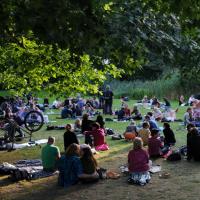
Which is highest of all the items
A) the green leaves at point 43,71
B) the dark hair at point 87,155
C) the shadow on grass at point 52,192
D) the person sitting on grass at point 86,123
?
the green leaves at point 43,71

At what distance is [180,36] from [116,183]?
430cm

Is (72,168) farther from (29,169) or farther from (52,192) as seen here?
(29,169)

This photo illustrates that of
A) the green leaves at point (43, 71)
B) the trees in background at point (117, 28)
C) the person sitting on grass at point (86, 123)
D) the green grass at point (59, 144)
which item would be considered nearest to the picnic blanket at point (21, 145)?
the green grass at point (59, 144)

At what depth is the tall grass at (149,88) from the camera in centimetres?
4328

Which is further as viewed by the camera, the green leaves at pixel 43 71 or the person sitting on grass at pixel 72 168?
the green leaves at pixel 43 71

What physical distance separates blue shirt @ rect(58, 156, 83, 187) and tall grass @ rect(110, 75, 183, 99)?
1095 inches

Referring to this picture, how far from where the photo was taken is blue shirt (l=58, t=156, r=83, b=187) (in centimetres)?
1243

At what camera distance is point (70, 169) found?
12.5m

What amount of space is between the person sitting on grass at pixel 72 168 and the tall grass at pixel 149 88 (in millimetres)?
27754

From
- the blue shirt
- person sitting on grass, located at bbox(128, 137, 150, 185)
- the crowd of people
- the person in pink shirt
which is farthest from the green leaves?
the blue shirt

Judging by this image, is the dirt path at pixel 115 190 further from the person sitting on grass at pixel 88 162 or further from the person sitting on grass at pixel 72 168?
the person sitting on grass at pixel 88 162

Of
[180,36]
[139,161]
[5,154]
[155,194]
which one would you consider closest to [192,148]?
[139,161]

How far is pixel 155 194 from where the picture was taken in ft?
37.7

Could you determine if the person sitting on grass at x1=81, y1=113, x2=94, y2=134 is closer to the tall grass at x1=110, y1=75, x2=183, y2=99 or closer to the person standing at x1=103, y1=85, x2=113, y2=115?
the person standing at x1=103, y1=85, x2=113, y2=115
